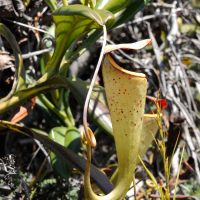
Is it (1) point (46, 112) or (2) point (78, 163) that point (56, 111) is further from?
(2) point (78, 163)

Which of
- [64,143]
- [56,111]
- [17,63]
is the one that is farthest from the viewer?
[56,111]

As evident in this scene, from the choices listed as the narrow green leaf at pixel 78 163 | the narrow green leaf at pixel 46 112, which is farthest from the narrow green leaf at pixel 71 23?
the narrow green leaf at pixel 46 112

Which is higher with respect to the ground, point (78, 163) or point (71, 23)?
point (71, 23)

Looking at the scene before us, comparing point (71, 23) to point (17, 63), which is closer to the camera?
point (71, 23)

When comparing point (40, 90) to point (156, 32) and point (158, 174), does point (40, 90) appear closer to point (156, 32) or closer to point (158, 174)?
point (158, 174)

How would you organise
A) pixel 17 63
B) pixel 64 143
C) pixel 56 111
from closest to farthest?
pixel 17 63
pixel 64 143
pixel 56 111

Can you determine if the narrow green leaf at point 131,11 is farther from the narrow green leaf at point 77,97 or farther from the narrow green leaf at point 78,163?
the narrow green leaf at point 78,163

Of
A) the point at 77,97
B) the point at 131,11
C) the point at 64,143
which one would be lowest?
the point at 64,143

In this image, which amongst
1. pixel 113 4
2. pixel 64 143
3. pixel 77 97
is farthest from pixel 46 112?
pixel 113 4

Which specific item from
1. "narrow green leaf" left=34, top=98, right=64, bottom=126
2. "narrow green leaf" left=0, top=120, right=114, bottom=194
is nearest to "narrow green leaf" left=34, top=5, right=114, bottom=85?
"narrow green leaf" left=0, top=120, right=114, bottom=194
